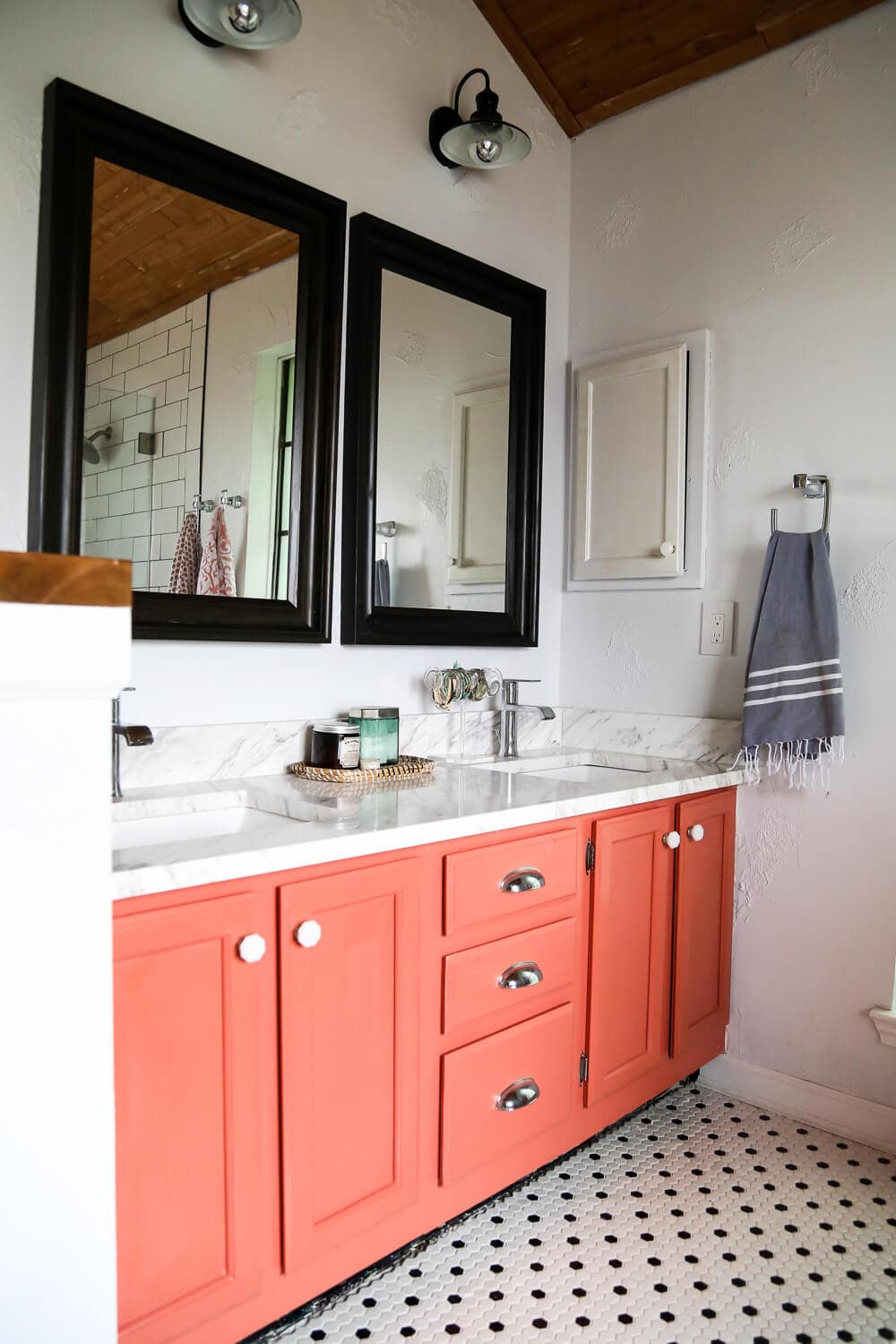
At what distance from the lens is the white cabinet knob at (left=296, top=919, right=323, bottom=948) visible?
1363 mm

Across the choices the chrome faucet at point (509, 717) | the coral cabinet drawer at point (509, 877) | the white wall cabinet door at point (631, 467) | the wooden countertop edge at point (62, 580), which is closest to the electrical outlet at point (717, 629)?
the white wall cabinet door at point (631, 467)

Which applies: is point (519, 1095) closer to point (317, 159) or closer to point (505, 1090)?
point (505, 1090)

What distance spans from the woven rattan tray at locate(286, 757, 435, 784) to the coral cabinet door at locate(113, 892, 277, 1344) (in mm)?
602

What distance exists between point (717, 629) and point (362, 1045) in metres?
1.40

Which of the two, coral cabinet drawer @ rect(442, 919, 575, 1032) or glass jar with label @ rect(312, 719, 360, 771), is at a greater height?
glass jar with label @ rect(312, 719, 360, 771)

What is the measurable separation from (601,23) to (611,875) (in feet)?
A: 6.92

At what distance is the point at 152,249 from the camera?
1740 millimetres

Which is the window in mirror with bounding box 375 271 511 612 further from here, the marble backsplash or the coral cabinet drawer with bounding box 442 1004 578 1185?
the coral cabinet drawer with bounding box 442 1004 578 1185

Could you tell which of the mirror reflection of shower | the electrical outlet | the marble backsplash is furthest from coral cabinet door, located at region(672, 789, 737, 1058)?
the mirror reflection of shower

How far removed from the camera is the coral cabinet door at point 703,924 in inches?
84.9

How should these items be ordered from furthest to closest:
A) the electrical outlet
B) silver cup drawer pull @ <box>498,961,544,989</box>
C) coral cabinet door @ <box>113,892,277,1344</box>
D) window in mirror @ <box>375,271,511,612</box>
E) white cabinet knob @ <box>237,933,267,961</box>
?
1. the electrical outlet
2. window in mirror @ <box>375,271,511,612</box>
3. silver cup drawer pull @ <box>498,961,544,989</box>
4. white cabinet knob @ <box>237,933,267,961</box>
5. coral cabinet door @ <box>113,892,277,1344</box>

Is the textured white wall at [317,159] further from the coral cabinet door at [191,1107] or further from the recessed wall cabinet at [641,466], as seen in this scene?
the coral cabinet door at [191,1107]

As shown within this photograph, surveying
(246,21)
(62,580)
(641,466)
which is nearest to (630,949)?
(641,466)

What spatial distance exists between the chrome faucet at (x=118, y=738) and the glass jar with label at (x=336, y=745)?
370mm
